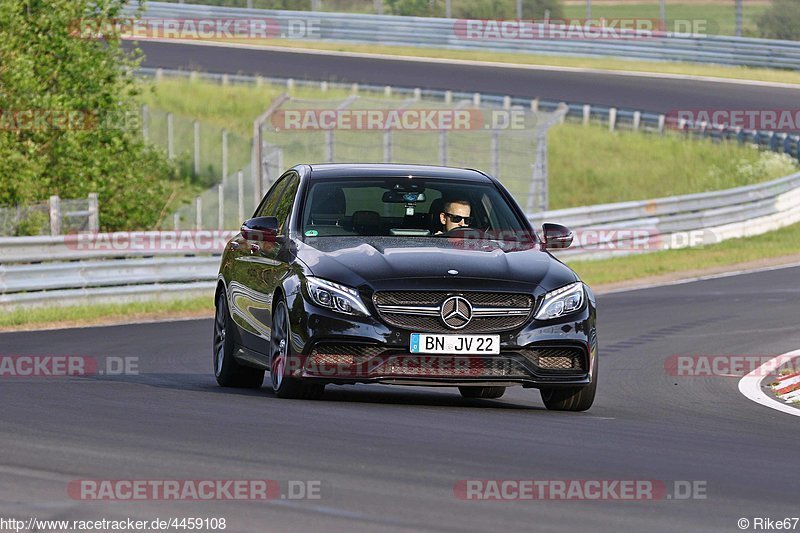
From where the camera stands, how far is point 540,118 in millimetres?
38844

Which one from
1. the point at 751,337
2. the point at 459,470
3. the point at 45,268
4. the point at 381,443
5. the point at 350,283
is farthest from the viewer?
the point at 45,268

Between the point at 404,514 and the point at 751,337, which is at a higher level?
the point at 404,514

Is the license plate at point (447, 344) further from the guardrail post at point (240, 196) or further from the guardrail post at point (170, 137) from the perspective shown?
the guardrail post at point (170, 137)

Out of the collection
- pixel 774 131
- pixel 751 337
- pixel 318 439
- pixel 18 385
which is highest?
pixel 318 439

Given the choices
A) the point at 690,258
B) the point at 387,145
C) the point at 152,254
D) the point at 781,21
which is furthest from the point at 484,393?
the point at 781,21

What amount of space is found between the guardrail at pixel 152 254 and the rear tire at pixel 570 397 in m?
11.1

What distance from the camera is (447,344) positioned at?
10.2 meters

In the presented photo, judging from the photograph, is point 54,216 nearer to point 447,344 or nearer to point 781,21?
point 447,344

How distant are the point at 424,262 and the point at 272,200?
248 centimetres

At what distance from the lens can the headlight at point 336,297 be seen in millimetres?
10195

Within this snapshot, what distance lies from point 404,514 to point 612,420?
4012 millimetres

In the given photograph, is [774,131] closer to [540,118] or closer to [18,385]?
[540,118]

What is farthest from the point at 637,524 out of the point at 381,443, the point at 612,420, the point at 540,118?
the point at 540,118

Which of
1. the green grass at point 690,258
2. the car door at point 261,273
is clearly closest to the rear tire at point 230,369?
the car door at point 261,273
